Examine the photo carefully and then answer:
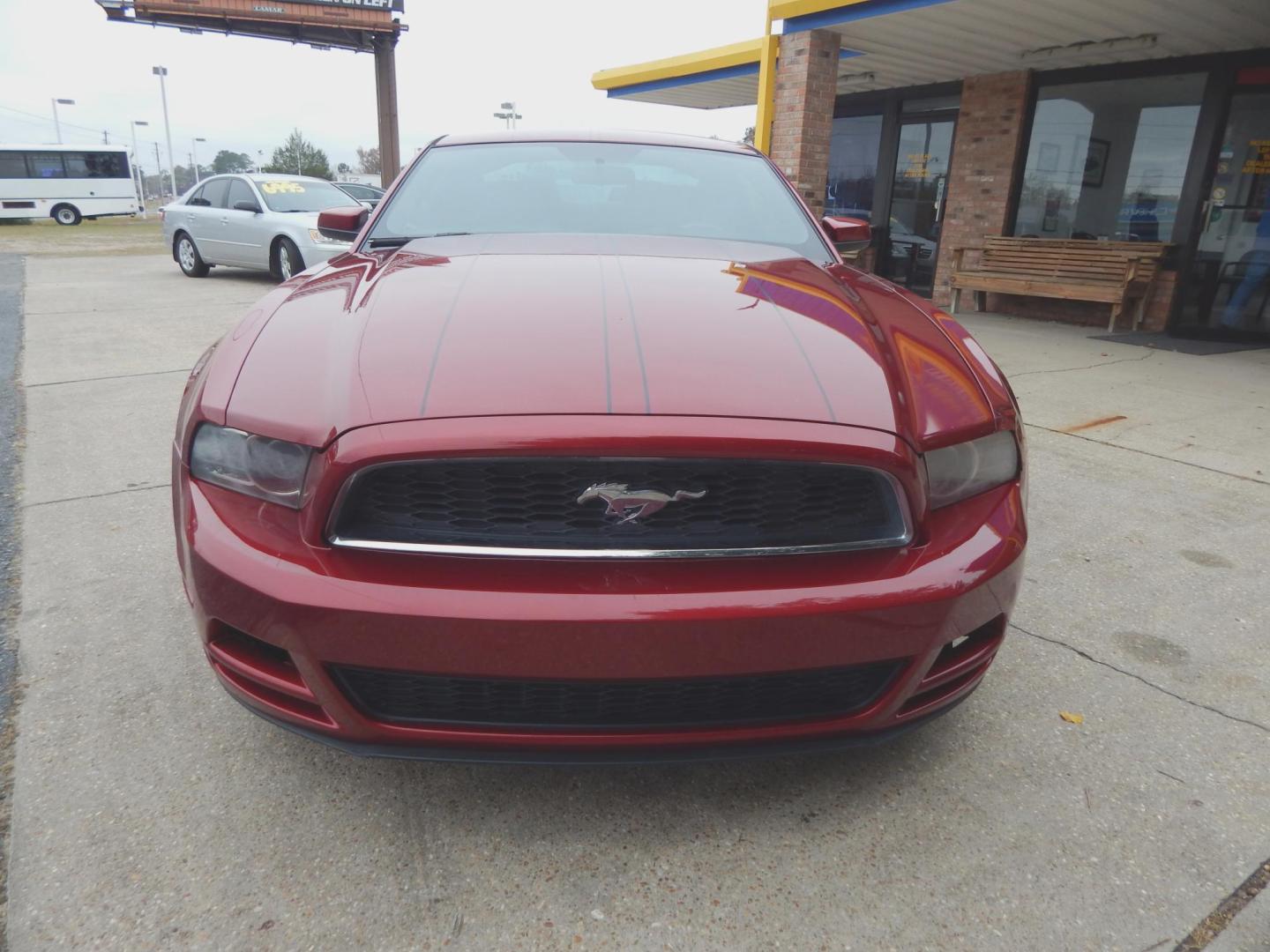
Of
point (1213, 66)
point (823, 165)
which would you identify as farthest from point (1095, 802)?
point (1213, 66)

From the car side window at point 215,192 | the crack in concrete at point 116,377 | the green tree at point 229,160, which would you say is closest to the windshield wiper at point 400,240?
the crack in concrete at point 116,377

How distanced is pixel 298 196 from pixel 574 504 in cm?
1100

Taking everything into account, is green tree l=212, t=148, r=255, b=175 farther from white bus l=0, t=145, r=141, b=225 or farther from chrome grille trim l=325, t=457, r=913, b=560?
chrome grille trim l=325, t=457, r=913, b=560

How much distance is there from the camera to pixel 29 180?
30391mm

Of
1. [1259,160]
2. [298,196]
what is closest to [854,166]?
[1259,160]

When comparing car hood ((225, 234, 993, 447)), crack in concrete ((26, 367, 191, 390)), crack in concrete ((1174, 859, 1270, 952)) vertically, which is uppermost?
car hood ((225, 234, 993, 447))

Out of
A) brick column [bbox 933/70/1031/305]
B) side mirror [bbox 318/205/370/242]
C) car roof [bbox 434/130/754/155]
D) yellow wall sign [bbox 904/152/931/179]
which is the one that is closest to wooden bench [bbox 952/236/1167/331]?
brick column [bbox 933/70/1031/305]

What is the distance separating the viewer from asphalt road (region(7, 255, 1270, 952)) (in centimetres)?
146

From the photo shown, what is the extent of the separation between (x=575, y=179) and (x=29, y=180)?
119ft

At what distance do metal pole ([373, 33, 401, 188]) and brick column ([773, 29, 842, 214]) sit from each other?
9.87 meters

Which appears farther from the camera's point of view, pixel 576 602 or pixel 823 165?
pixel 823 165

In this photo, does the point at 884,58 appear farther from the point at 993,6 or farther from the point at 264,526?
the point at 264,526

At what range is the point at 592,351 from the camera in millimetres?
1616

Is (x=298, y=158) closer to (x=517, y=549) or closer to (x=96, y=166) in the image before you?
(x=96, y=166)
